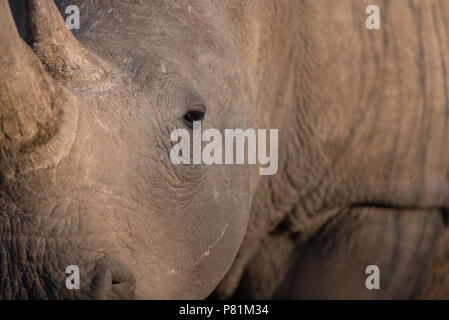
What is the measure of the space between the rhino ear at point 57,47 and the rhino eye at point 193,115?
1.27ft

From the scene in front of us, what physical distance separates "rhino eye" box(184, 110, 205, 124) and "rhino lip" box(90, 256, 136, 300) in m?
0.55

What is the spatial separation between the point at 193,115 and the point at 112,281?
0.62m

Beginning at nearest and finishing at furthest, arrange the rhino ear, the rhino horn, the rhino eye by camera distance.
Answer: the rhino horn, the rhino ear, the rhino eye

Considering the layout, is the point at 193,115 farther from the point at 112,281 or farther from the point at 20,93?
the point at 20,93

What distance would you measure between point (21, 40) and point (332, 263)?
1.93 meters

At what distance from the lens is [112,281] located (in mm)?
1888

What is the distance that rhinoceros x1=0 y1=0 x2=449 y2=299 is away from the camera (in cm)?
174

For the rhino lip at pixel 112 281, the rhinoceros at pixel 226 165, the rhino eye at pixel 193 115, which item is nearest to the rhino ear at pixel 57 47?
the rhinoceros at pixel 226 165

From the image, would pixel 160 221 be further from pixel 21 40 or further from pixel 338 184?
pixel 338 184

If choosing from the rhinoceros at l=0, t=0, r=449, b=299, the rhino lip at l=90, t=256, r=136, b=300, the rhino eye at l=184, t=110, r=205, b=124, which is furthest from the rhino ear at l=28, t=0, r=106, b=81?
the rhino lip at l=90, t=256, r=136, b=300

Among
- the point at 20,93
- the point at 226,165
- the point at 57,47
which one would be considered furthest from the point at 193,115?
the point at 20,93

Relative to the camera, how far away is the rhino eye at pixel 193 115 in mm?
2217

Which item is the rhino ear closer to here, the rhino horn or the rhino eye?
the rhino horn

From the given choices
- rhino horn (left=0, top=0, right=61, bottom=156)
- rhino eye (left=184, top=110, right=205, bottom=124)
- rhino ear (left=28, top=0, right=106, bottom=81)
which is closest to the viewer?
rhino horn (left=0, top=0, right=61, bottom=156)
